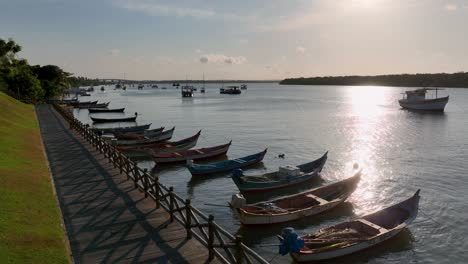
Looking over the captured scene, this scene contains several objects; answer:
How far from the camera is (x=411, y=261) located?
18.4 meters

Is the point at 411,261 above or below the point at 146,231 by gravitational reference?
below

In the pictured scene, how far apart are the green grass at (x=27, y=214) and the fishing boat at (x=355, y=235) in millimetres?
8708

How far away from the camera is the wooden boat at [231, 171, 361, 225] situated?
2072cm

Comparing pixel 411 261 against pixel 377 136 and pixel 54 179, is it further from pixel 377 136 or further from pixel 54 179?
pixel 377 136

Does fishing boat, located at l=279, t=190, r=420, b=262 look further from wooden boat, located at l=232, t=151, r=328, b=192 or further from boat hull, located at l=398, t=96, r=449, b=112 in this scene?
boat hull, located at l=398, t=96, r=449, b=112

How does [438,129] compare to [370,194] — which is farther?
[438,129]

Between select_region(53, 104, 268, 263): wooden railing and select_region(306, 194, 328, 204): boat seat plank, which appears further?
select_region(306, 194, 328, 204): boat seat plank

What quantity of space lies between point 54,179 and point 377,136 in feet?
160

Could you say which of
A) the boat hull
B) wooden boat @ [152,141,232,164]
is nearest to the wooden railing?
wooden boat @ [152,141,232,164]

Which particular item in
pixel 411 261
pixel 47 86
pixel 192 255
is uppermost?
pixel 47 86

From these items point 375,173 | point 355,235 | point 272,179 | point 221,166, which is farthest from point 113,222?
point 375,173

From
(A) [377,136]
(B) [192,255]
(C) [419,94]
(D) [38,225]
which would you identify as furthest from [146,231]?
(C) [419,94]

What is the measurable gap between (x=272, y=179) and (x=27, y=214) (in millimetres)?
18474

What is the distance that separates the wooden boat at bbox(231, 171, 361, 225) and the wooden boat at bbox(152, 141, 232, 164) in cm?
1772
